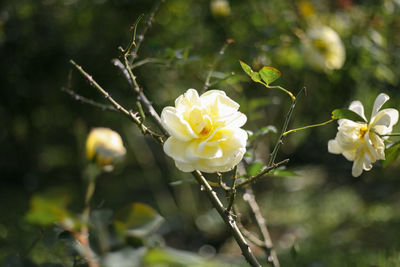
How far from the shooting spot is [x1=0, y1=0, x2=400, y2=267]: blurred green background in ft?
3.07

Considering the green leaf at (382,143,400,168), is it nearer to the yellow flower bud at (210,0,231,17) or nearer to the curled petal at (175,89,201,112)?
the curled petal at (175,89,201,112)

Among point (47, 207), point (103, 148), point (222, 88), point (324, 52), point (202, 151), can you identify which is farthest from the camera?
point (222, 88)

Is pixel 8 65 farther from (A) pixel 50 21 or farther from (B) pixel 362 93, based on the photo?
(B) pixel 362 93

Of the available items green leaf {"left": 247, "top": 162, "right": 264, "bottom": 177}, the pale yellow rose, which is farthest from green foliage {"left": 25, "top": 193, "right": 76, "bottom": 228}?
the pale yellow rose

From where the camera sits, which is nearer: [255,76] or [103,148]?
[255,76]

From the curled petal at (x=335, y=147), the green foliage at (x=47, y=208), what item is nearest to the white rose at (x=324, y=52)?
the curled petal at (x=335, y=147)

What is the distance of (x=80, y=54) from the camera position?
4.16 feet

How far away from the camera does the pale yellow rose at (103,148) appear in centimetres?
55

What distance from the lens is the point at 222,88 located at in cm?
110

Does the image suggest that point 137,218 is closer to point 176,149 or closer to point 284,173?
point 176,149

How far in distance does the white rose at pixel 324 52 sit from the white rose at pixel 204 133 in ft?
2.27

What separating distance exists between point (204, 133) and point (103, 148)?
256 millimetres

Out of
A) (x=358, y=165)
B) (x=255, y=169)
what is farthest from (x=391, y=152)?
(x=255, y=169)

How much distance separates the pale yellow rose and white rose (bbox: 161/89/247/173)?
9.4 inches
